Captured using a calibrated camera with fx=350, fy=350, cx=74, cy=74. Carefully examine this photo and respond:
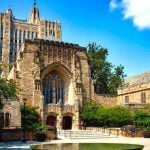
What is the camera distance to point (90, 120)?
49.1 metres

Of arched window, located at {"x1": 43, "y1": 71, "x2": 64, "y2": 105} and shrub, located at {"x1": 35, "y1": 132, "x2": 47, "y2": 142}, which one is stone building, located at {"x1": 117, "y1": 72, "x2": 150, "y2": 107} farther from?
shrub, located at {"x1": 35, "y1": 132, "x2": 47, "y2": 142}

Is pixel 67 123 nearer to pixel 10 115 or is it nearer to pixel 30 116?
pixel 30 116

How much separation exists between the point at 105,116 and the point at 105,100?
21.7 feet

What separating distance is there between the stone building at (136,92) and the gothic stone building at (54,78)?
8.31m

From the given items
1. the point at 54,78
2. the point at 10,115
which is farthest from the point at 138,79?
the point at 10,115

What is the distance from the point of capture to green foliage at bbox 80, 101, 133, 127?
48.5m

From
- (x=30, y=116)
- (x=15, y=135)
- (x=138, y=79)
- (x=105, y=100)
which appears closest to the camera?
(x=15, y=135)

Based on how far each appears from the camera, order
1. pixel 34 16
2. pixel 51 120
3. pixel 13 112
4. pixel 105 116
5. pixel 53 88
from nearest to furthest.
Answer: pixel 13 112
pixel 105 116
pixel 51 120
pixel 53 88
pixel 34 16

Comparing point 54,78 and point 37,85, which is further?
point 54,78

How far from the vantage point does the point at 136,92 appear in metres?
57.8

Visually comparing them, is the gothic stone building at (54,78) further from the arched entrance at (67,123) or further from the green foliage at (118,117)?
the green foliage at (118,117)

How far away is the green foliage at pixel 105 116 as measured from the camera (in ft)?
159

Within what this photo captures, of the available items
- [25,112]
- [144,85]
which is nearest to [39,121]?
[25,112]

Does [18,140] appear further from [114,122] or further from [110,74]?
[110,74]
